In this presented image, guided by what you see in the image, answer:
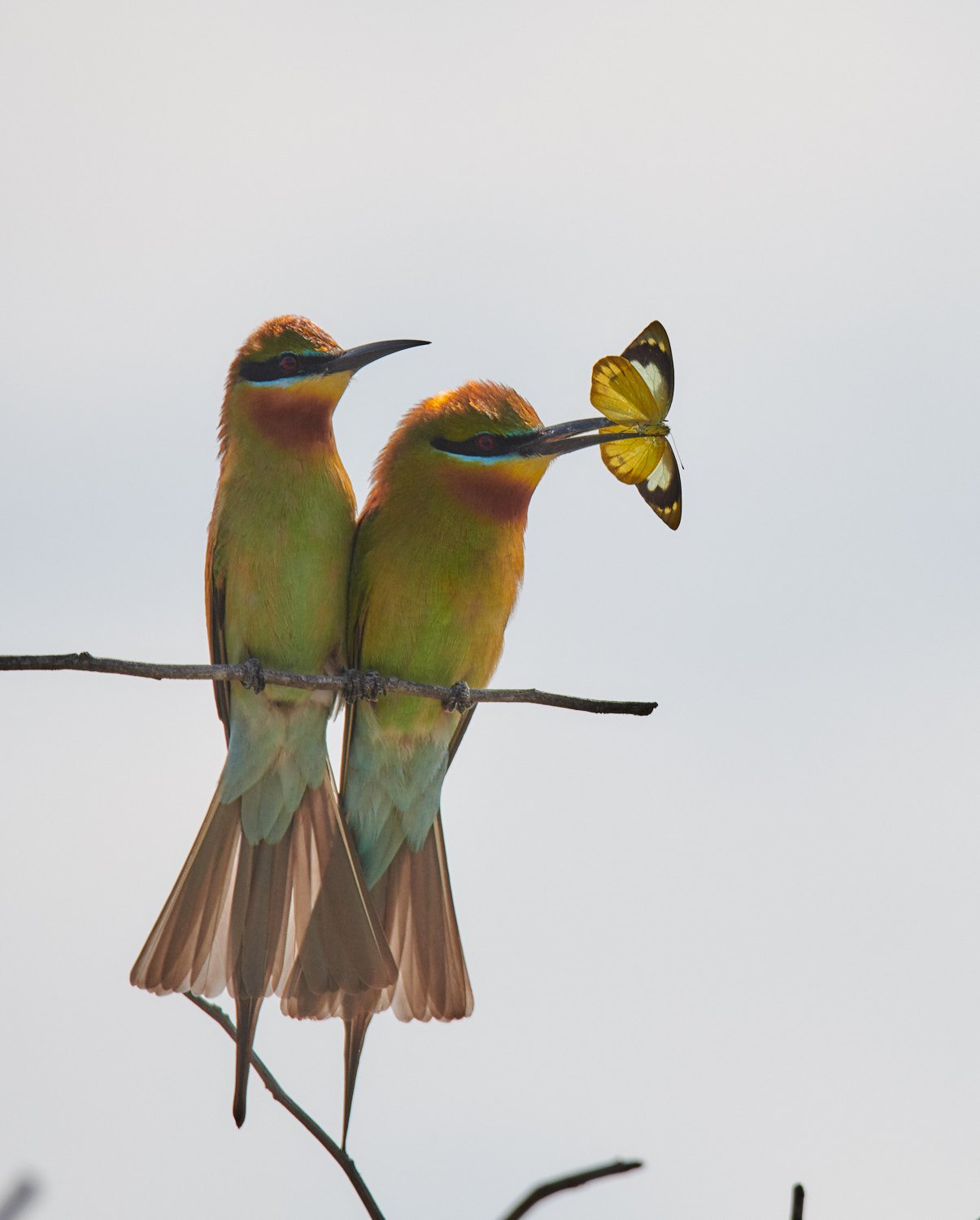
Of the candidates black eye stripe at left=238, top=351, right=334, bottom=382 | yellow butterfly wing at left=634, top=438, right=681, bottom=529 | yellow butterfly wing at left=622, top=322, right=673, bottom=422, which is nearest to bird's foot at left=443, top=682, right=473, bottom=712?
yellow butterfly wing at left=634, top=438, right=681, bottom=529

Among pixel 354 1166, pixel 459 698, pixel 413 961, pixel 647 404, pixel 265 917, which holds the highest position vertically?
pixel 647 404

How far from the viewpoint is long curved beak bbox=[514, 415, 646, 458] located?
103 inches

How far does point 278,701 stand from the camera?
9.52 feet

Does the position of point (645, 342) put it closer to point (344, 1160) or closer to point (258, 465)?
point (258, 465)

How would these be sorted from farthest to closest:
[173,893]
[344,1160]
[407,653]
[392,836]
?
[392,836] → [407,653] → [173,893] → [344,1160]

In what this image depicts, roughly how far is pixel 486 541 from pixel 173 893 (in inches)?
35.1

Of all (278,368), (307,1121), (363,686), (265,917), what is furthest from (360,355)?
(307,1121)

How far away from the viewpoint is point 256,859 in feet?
9.34

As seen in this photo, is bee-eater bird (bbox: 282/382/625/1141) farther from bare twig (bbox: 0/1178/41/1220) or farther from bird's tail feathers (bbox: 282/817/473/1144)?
bare twig (bbox: 0/1178/41/1220)

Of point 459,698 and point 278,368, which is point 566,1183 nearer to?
point 459,698

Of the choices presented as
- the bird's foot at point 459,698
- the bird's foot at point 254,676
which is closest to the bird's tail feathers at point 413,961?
the bird's foot at point 459,698

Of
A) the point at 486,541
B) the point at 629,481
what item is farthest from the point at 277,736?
the point at 629,481

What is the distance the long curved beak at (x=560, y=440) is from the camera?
2.61m

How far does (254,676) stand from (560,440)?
0.82 m
